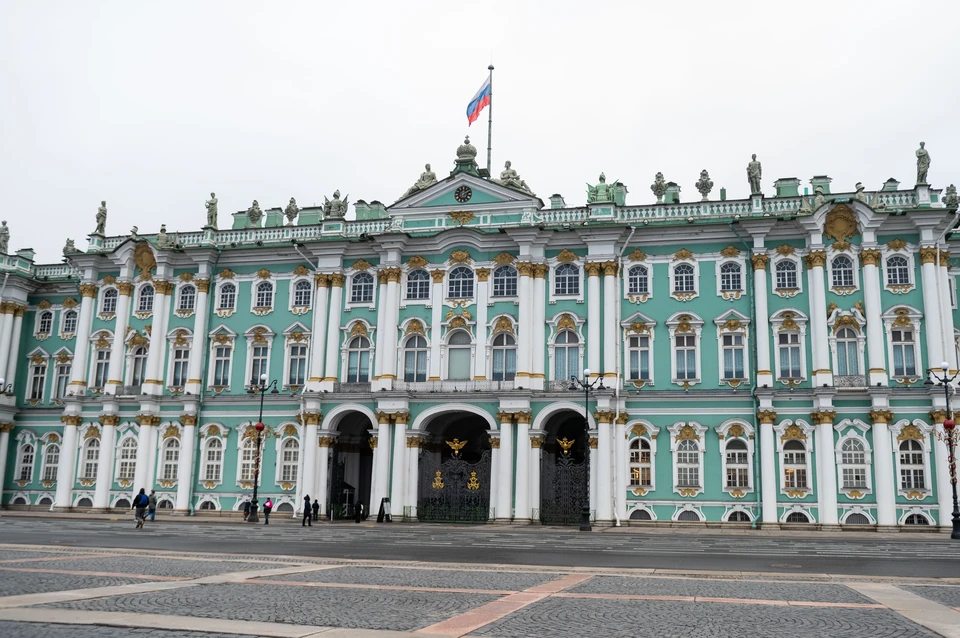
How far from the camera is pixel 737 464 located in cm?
4572

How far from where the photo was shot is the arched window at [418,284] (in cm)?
5147

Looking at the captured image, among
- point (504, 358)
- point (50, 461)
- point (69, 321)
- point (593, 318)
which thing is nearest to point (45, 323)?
point (69, 321)

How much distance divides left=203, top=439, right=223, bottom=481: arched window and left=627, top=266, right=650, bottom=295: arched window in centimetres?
2530

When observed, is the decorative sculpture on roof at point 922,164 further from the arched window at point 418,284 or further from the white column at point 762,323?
the arched window at point 418,284

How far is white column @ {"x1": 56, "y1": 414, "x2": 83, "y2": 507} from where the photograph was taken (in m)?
54.0

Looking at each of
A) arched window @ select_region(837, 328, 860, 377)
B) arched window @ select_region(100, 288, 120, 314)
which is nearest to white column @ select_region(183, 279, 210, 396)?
arched window @ select_region(100, 288, 120, 314)

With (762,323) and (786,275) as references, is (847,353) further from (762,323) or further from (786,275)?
(786,275)

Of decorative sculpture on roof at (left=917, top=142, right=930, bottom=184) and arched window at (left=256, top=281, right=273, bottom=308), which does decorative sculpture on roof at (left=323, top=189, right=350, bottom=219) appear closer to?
arched window at (left=256, top=281, right=273, bottom=308)

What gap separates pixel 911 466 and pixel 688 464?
10479 mm

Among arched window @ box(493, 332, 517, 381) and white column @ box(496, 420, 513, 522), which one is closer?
white column @ box(496, 420, 513, 522)

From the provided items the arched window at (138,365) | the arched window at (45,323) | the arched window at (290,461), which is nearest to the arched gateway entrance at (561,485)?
the arched window at (290,461)

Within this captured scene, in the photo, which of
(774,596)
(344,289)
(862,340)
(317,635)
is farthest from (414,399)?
(317,635)

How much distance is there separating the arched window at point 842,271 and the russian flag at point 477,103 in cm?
2157

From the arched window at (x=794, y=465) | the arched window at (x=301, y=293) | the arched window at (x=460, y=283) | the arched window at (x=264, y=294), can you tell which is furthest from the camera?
the arched window at (x=264, y=294)
